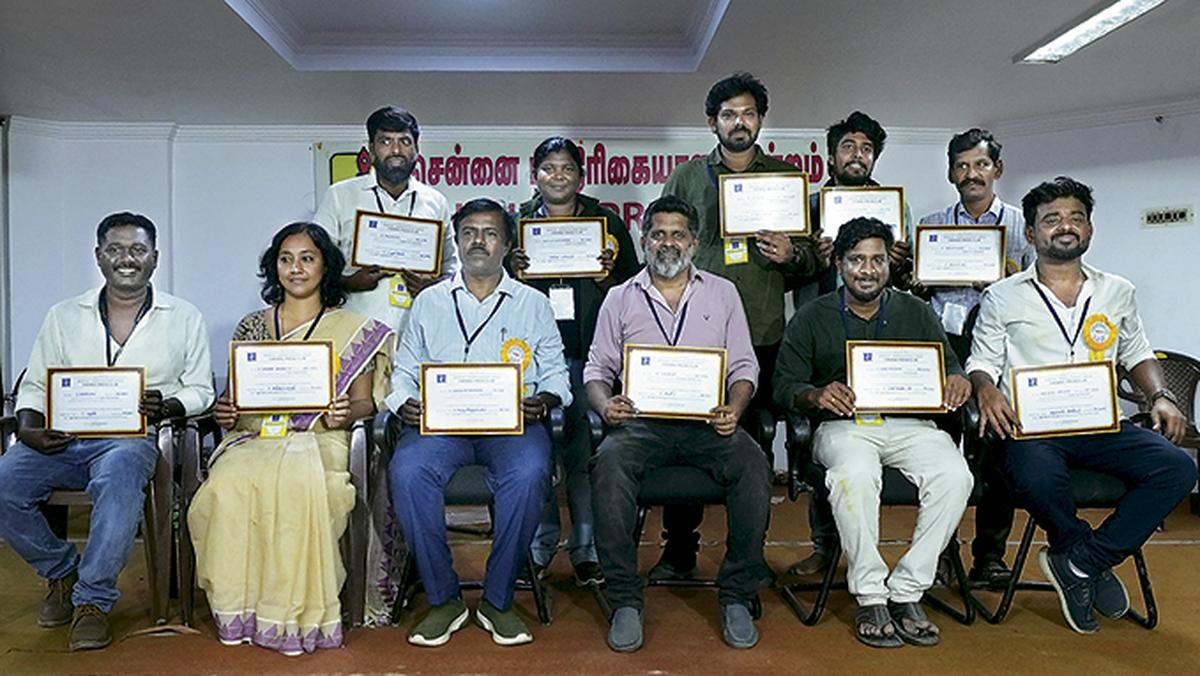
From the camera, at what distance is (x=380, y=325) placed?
11.4ft

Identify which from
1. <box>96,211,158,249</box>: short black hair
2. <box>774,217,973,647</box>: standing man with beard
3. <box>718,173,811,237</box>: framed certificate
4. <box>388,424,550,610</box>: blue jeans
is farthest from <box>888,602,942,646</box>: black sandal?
<box>96,211,158,249</box>: short black hair

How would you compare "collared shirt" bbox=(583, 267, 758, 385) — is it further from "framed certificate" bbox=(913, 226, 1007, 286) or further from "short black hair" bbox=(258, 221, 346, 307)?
"short black hair" bbox=(258, 221, 346, 307)

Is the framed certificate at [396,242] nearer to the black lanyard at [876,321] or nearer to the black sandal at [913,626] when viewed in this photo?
the black lanyard at [876,321]

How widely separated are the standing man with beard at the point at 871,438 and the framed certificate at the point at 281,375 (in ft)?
5.44

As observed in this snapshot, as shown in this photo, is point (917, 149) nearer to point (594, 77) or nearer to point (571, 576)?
point (594, 77)

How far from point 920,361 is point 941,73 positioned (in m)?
2.90

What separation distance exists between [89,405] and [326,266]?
37.5 inches

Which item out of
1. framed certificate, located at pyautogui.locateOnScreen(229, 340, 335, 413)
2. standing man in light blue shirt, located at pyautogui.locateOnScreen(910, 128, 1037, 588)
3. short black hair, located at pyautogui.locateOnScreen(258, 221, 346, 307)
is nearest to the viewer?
framed certificate, located at pyautogui.locateOnScreen(229, 340, 335, 413)

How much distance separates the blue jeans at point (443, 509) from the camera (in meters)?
3.04

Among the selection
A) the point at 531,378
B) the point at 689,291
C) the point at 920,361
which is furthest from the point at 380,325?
the point at 920,361

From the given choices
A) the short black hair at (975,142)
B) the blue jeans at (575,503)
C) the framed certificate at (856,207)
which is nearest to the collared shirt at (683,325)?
the blue jeans at (575,503)

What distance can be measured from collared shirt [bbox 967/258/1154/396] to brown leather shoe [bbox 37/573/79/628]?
3.44 metres

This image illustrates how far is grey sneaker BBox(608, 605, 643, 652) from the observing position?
117 inches

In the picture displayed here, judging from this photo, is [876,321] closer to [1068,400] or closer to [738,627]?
[1068,400]
